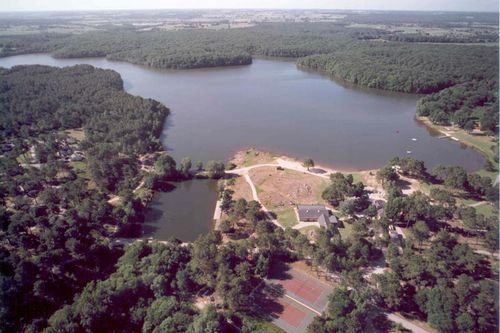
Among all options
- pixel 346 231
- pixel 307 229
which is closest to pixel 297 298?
pixel 307 229

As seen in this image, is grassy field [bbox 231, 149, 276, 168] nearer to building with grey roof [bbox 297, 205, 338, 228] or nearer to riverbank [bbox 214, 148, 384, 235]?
riverbank [bbox 214, 148, 384, 235]

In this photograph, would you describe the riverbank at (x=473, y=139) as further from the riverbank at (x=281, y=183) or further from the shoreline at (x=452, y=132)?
the riverbank at (x=281, y=183)

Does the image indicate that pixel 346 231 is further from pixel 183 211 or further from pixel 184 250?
pixel 183 211

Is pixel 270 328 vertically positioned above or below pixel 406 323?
below

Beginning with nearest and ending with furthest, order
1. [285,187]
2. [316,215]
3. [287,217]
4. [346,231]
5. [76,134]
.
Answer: [346,231], [316,215], [287,217], [285,187], [76,134]

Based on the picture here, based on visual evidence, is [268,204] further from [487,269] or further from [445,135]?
[445,135]

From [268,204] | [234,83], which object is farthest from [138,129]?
[234,83]

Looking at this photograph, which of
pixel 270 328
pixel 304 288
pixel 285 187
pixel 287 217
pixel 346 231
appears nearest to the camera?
pixel 270 328
